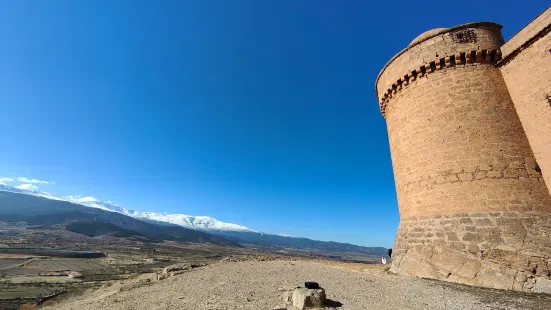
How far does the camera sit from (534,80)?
9484mm

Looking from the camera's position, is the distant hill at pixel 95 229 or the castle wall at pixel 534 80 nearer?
the castle wall at pixel 534 80

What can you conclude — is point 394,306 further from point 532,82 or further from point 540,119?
point 532,82

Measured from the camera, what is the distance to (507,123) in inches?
386

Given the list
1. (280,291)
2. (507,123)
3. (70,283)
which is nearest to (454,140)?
(507,123)

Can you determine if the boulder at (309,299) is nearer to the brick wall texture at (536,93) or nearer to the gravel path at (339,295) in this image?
the gravel path at (339,295)

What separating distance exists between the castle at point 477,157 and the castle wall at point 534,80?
32 millimetres

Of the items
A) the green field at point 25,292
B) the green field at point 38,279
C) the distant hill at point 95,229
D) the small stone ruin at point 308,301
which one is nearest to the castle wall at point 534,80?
the small stone ruin at point 308,301

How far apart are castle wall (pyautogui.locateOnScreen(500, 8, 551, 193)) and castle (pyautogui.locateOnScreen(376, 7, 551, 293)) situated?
3cm

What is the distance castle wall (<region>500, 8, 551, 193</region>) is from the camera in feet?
29.6

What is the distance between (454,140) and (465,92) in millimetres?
1994

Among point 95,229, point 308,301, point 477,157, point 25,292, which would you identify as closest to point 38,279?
point 25,292

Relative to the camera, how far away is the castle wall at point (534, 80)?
29.6 ft

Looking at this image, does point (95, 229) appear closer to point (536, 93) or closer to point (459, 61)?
point (459, 61)

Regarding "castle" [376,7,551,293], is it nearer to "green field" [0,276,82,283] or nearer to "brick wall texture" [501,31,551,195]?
"brick wall texture" [501,31,551,195]
